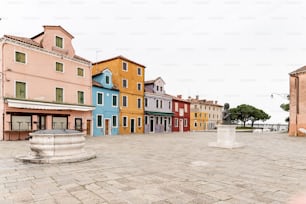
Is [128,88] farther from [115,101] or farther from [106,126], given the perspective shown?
[106,126]

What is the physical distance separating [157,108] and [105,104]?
10.7 meters

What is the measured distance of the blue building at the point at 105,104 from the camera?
24.7 metres

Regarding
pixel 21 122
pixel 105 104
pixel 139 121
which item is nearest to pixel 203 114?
pixel 139 121

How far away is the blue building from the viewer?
971 inches

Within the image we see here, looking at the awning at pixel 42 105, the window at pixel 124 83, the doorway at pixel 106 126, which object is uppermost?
the window at pixel 124 83

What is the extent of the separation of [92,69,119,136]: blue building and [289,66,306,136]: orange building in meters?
21.4

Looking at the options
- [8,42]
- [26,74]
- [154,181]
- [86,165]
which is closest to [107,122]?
[26,74]

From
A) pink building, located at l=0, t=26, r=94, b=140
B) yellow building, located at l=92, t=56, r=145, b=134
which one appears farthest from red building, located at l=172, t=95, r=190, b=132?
pink building, located at l=0, t=26, r=94, b=140

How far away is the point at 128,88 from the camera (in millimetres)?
29000

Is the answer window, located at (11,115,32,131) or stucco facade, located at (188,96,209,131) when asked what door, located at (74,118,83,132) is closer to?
window, located at (11,115,32,131)

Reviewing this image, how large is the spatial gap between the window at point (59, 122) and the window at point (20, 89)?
3.55m

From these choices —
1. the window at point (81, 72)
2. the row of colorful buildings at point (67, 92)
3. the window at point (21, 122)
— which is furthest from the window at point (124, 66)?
the window at point (21, 122)

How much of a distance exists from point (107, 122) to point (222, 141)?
16568 millimetres

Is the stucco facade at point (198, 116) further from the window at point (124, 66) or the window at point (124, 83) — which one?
the window at point (124, 66)
